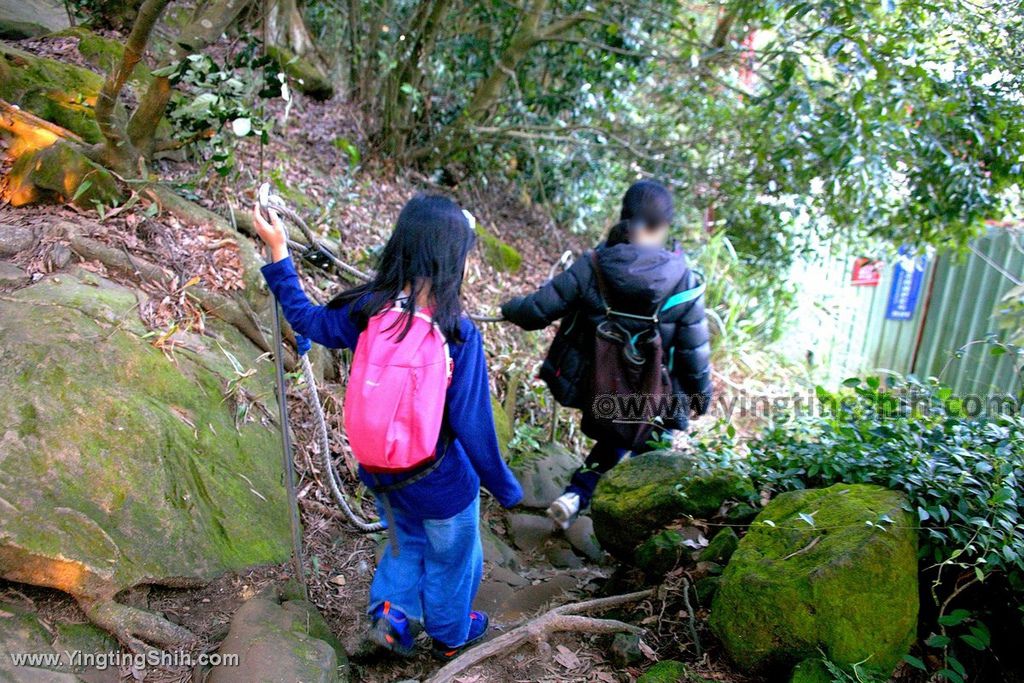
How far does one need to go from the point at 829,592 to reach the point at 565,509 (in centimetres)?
170

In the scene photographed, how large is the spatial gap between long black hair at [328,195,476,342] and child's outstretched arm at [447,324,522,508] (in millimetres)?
79

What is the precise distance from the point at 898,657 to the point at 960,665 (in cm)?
16

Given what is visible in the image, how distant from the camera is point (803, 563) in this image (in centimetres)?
209

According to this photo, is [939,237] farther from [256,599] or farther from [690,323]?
[256,599]

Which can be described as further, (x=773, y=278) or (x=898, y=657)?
(x=773, y=278)

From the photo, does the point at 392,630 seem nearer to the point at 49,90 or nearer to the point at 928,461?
the point at 928,461

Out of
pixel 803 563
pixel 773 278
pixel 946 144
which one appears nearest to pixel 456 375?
pixel 803 563

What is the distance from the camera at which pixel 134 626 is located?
203cm

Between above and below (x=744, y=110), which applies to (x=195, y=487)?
below

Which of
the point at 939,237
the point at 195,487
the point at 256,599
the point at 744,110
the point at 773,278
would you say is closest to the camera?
the point at 256,599

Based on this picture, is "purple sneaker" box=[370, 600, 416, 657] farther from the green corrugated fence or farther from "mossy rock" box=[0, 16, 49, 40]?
the green corrugated fence

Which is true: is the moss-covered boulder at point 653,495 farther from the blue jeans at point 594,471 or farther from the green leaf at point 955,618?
the green leaf at point 955,618

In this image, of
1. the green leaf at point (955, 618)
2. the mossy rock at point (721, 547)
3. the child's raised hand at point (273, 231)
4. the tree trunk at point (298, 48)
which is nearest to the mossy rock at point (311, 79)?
the tree trunk at point (298, 48)

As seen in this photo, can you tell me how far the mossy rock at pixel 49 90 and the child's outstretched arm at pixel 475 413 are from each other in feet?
8.68
